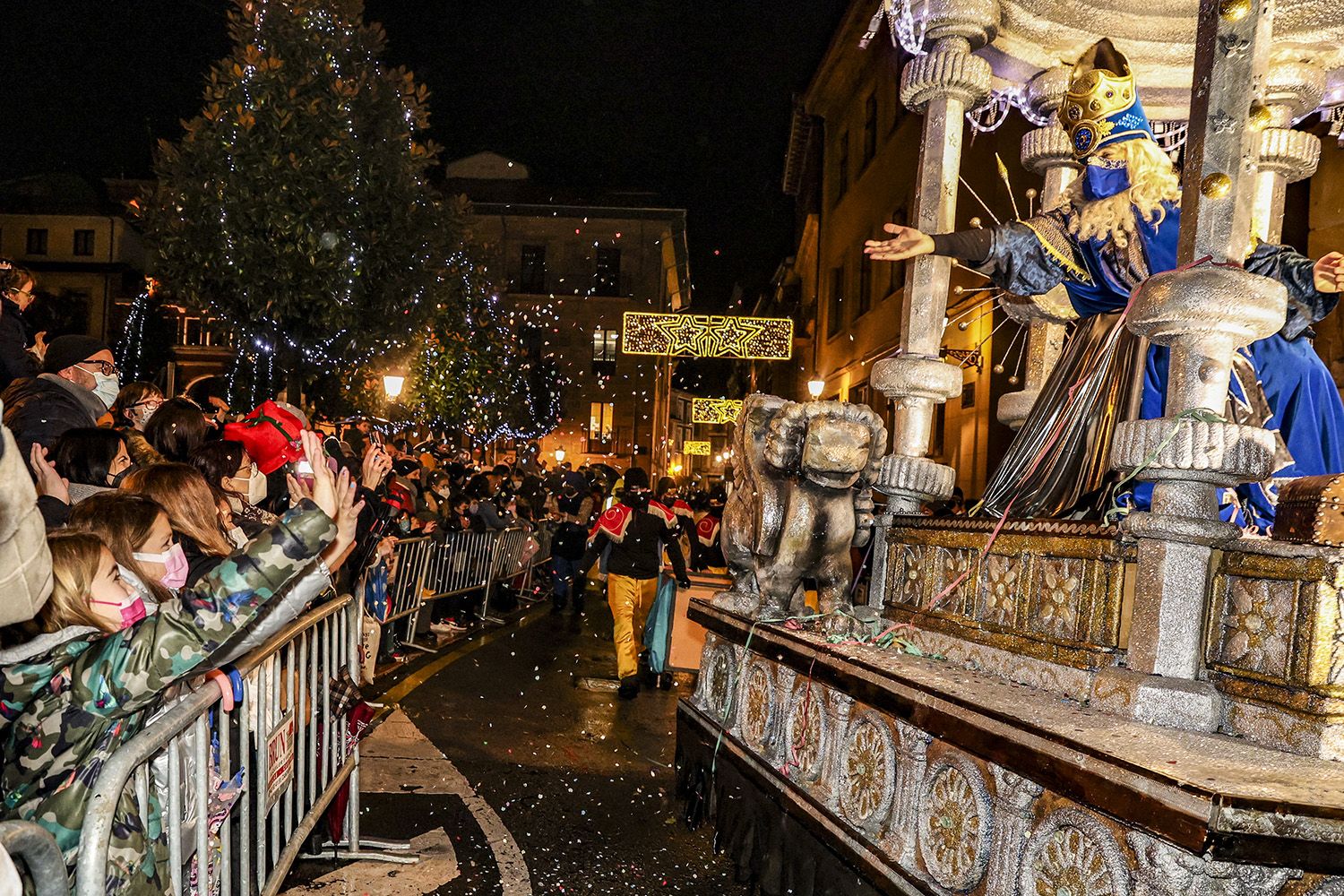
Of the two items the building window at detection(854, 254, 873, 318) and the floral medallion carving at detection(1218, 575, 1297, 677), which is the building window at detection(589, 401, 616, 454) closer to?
the building window at detection(854, 254, 873, 318)

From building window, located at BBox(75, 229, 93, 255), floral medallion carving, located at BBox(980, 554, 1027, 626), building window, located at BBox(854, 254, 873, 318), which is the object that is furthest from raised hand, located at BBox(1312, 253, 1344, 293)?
building window, located at BBox(75, 229, 93, 255)

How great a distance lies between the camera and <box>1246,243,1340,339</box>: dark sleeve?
3.62 m

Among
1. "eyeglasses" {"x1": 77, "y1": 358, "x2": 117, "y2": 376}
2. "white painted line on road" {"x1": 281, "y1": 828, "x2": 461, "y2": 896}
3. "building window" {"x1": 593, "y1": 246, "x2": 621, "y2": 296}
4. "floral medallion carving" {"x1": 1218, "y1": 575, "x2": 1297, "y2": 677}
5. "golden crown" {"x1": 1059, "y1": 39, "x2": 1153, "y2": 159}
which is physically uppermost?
"building window" {"x1": 593, "y1": 246, "x2": 621, "y2": 296}

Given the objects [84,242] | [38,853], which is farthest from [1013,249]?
[84,242]

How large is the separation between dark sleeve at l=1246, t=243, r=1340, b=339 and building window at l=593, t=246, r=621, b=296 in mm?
41229

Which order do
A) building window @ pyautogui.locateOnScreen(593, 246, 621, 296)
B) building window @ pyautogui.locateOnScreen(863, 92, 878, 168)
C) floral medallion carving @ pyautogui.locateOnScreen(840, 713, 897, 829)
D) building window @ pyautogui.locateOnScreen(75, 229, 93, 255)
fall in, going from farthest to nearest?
building window @ pyautogui.locateOnScreen(75, 229, 93, 255) < building window @ pyautogui.locateOnScreen(593, 246, 621, 296) < building window @ pyautogui.locateOnScreen(863, 92, 878, 168) < floral medallion carving @ pyautogui.locateOnScreen(840, 713, 897, 829)

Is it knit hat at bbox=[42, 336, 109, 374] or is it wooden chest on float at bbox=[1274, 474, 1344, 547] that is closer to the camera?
wooden chest on float at bbox=[1274, 474, 1344, 547]

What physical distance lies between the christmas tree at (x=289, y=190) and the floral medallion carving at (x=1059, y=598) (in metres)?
11.3

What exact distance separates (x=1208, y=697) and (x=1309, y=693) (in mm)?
274

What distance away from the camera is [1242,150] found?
10.2ft

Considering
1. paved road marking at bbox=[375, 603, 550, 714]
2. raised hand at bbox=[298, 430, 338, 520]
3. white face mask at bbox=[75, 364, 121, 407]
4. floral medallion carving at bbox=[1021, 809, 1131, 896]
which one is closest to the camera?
floral medallion carving at bbox=[1021, 809, 1131, 896]

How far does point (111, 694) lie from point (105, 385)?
3.77 m

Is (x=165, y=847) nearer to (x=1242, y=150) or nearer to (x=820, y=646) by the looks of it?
(x=820, y=646)

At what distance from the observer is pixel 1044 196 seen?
5.85 metres
